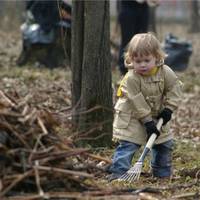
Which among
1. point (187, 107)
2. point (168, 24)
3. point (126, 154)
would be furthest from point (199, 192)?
point (168, 24)

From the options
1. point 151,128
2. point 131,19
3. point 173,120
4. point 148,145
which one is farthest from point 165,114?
point 131,19

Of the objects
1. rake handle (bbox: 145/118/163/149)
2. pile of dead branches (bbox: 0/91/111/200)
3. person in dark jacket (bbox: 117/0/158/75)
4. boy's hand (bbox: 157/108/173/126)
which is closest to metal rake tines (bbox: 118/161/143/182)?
rake handle (bbox: 145/118/163/149)

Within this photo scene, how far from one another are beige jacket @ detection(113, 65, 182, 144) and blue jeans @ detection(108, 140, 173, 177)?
0.26 feet

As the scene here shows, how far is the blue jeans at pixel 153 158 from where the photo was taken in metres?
6.20

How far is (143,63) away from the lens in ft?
19.6

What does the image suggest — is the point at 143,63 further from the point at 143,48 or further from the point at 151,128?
the point at 151,128

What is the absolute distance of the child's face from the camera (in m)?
5.98

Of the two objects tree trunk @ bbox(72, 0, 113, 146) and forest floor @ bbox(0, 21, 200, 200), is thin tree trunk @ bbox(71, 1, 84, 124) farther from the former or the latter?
forest floor @ bbox(0, 21, 200, 200)

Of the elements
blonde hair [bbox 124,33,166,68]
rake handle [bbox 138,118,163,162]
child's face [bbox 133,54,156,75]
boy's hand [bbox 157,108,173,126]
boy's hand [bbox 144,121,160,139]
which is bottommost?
rake handle [bbox 138,118,163,162]

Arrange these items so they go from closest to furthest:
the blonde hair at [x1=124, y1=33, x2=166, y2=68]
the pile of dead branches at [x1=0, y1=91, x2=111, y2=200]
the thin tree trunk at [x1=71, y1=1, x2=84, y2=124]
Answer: the pile of dead branches at [x1=0, y1=91, x2=111, y2=200]
the blonde hair at [x1=124, y1=33, x2=166, y2=68]
the thin tree trunk at [x1=71, y1=1, x2=84, y2=124]

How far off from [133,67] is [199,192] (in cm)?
121

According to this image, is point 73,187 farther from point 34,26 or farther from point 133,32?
point 34,26

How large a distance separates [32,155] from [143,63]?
179 cm

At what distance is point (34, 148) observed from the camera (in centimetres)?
450
